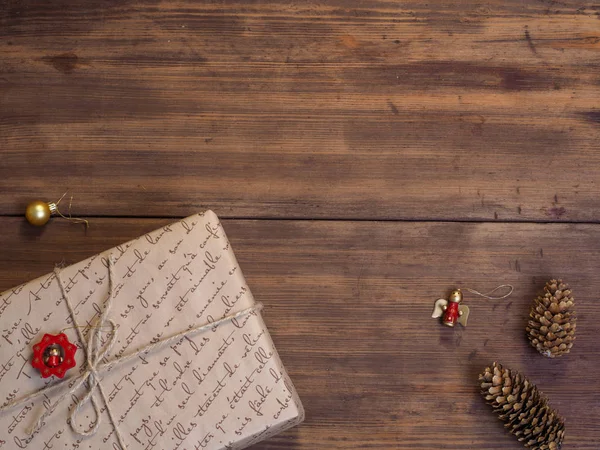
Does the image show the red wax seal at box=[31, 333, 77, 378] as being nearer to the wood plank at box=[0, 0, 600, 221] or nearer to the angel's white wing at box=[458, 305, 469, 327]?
the wood plank at box=[0, 0, 600, 221]

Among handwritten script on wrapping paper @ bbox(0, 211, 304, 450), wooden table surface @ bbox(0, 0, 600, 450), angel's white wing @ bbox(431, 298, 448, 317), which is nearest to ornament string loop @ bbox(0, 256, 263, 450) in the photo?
handwritten script on wrapping paper @ bbox(0, 211, 304, 450)

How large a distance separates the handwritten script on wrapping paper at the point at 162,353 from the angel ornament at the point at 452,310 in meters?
0.26

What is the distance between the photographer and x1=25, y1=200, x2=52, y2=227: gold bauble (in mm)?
870

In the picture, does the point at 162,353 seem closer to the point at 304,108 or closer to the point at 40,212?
the point at 40,212

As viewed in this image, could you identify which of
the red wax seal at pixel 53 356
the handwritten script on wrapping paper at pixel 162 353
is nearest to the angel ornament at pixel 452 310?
the handwritten script on wrapping paper at pixel 162 353

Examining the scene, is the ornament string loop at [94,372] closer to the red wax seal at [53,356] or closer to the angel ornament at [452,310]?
the red wax seal at [53,356]

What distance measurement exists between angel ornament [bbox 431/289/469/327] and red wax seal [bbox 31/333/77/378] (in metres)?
0.48

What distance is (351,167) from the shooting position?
919 millimetres

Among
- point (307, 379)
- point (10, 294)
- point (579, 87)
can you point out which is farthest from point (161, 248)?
point (579, 87)

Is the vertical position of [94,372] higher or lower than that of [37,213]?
lower

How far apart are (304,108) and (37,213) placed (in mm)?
400

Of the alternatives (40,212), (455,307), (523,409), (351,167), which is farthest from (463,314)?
(40,212)

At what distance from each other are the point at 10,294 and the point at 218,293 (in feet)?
0.81

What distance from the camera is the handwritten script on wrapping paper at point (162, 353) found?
0.74 m
